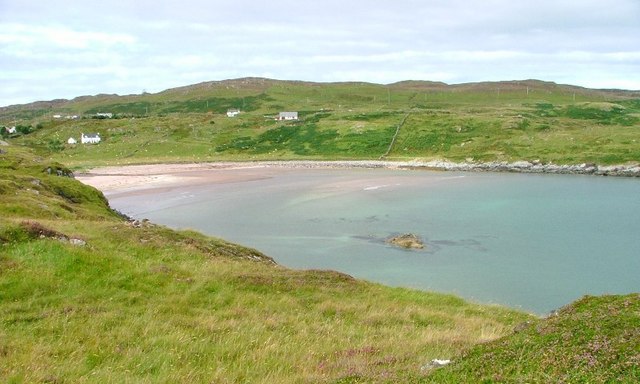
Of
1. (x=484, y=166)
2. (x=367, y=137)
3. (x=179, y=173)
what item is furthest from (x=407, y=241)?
(x=367, y=137)

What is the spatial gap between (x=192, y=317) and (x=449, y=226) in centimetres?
4427

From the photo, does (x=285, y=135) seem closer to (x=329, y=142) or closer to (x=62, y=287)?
(x=329, y=142)

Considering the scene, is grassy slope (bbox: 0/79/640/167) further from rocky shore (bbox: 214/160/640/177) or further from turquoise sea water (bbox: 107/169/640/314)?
turquoise sea water (bbox: 107/169/640/314)

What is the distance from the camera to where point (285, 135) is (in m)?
157

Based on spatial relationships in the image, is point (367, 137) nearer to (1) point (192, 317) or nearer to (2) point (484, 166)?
(2) point (484, 166)

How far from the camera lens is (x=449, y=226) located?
56.8 meters

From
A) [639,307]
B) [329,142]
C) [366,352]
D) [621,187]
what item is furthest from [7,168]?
[329,142]

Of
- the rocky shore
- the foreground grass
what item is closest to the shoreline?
the rocky shore

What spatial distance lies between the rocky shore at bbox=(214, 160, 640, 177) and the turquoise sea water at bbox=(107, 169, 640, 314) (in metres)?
5.63

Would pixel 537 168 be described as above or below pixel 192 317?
below

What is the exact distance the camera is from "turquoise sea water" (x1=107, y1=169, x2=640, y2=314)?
38.1 metres

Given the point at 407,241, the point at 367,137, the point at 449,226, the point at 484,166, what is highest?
the point at 367,137

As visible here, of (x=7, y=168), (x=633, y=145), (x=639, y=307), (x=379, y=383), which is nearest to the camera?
(x=379, y=383)

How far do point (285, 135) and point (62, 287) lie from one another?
141 meters
